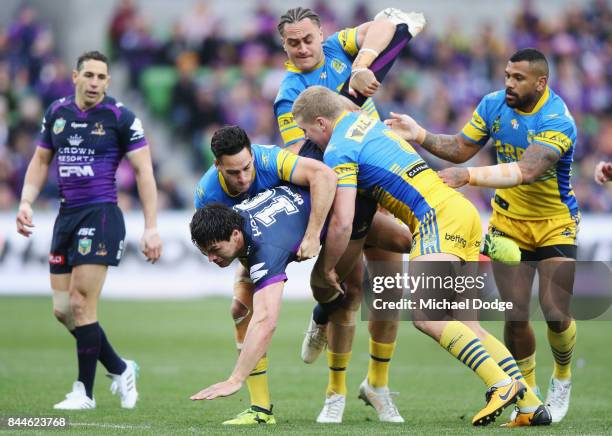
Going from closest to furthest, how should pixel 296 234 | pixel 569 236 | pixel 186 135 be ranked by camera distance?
1. pixel 296 234
2. pixel 569 236
3. pixel 186 135

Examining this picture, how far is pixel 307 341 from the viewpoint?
9125 mm

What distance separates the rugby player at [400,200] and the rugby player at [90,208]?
79.3 inches

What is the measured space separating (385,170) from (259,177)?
37.4 inches

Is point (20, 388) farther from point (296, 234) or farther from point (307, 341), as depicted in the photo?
point (296, 234)

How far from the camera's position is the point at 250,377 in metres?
8.25

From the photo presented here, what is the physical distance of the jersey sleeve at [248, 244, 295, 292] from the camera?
724 centimetres

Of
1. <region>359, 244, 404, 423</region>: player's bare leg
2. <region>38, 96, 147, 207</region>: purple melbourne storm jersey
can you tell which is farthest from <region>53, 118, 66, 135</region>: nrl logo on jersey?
<region>359, 244, 404, 423</region>: player's bare leg

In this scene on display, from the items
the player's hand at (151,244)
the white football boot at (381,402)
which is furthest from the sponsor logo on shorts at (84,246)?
the white football boot at (381,402)

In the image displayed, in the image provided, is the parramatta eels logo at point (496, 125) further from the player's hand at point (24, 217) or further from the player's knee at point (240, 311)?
the player's hand at point (24, 217)

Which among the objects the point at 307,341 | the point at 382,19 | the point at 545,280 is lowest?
the point at 307,341

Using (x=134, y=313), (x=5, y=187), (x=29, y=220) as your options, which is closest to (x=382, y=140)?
(x=29, y=220)

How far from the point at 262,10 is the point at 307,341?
1505 cm

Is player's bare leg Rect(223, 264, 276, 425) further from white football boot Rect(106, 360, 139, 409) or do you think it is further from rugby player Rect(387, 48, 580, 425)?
rugby player Rect(387, 48, 580, 425)

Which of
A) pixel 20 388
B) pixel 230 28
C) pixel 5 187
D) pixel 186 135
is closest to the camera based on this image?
pixel 20 388
